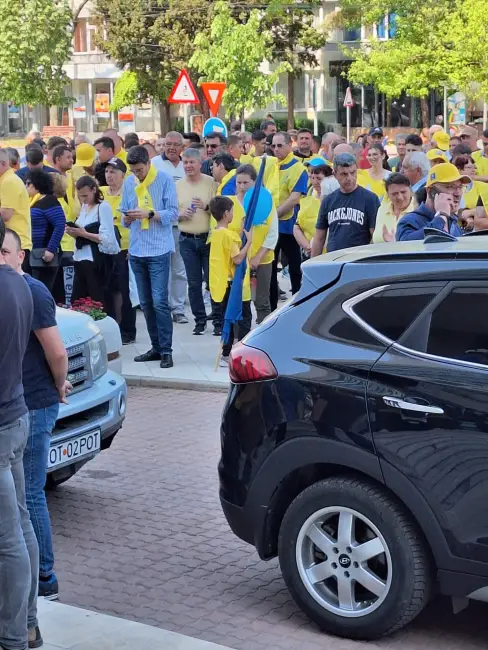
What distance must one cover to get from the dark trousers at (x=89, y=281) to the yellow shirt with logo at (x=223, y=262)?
1.60m

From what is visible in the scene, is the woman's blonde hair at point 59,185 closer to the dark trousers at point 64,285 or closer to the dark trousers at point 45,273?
the dark trousers at point 45,273

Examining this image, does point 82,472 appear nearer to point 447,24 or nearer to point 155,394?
point 155,394

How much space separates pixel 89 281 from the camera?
12.3 meters

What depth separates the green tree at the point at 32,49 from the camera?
6072 centimetres

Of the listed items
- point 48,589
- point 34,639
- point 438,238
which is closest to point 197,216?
point 438,238

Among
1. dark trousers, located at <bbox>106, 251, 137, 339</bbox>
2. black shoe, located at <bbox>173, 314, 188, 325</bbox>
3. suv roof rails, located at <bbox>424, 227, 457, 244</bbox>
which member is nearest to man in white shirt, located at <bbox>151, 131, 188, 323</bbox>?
black shoe, located at <bbox>173, 314, 188, 325</bbox>

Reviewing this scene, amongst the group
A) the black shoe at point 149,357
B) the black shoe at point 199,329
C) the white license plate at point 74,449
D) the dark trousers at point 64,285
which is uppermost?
the dark trousers at point 64,285

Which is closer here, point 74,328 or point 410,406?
Answer: point 410,406

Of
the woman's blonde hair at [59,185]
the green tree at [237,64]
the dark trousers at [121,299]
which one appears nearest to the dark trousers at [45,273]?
the dark trousers at [121,299]

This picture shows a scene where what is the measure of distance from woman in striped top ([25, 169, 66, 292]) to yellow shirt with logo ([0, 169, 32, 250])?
27.3 inches

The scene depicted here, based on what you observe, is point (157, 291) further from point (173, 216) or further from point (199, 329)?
point (199, 329)

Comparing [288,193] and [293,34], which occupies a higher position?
[293,34]

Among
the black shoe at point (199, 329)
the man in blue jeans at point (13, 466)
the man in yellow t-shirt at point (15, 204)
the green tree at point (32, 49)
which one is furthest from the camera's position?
the green tree at point (32, 49)

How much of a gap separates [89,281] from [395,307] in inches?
298
